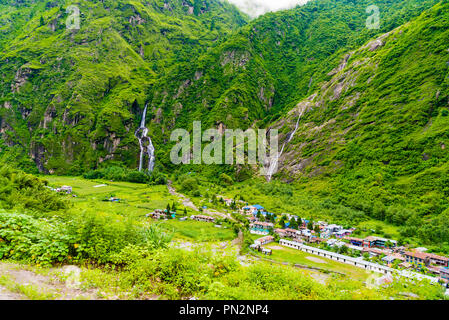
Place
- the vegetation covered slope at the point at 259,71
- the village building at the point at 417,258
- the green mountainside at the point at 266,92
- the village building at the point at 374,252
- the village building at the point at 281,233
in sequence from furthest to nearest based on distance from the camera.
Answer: the vegetation covered slope at the point at 259,71
the green mountainside at the point at 266,92
the village building at the point at 281,233
the village building at the point at 374,252
the village building at the point at 417,258

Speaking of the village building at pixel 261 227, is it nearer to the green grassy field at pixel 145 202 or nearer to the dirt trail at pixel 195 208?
the green grassy field at pixel 145 202

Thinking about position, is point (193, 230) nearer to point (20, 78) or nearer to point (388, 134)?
point (388, 134)

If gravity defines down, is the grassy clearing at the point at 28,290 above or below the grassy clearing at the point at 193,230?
above

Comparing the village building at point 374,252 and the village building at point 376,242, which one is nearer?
the village building at point 374,252

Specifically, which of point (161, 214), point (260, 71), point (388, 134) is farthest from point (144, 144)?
point (388, 134)

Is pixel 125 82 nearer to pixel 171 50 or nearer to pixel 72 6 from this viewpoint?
pixel 171 50

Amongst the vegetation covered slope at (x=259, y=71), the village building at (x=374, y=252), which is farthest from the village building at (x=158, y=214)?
the vegetation covered slope at (x=259, y=71)

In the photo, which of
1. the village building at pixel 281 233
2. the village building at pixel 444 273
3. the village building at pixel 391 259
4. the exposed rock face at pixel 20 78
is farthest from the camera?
the exposed rock face at pixel 20 78

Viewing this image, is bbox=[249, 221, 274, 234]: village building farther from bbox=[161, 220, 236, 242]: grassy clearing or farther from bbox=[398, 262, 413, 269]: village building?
bbox=[398, 262, 413, 269]: village building
